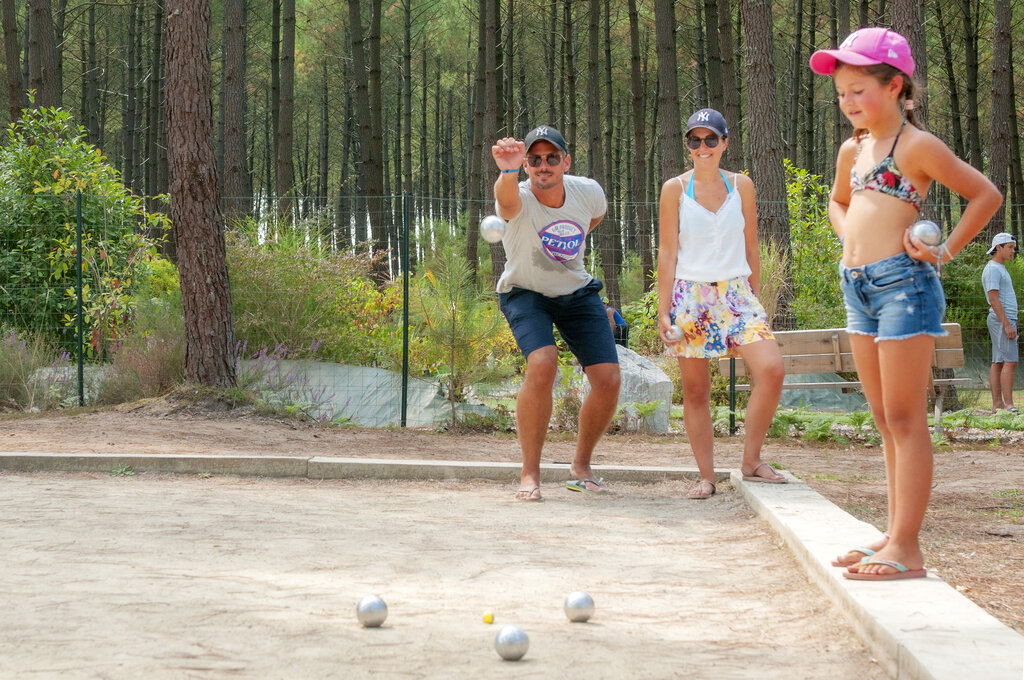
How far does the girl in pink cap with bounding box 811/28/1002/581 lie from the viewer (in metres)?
3.31

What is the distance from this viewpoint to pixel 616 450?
8.25m

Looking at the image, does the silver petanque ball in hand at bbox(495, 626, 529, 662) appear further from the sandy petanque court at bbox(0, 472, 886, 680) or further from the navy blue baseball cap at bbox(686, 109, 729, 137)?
the navy blue baseball cap at bbox(686, 109, 729, 137)

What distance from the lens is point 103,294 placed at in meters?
11.1

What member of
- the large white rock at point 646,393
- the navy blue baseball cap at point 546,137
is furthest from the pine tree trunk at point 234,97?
the navy blue baseball cap at point 546,137

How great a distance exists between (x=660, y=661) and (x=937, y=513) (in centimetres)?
308

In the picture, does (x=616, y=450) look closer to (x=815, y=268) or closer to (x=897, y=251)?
(x=897, y=251)

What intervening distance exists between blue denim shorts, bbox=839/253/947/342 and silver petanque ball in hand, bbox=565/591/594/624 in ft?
4.22

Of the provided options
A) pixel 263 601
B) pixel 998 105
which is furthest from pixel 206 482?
pixel 998 105

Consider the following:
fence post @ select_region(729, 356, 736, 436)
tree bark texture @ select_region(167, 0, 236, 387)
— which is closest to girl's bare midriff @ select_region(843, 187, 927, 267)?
fence post @ select_region(729, 356, 736, 436)

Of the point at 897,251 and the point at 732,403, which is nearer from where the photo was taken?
the point at 897,251

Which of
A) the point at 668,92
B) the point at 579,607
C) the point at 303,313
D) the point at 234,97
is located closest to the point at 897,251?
the point at 579,607

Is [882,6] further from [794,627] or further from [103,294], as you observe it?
[794,627]

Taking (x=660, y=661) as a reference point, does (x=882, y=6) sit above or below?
above

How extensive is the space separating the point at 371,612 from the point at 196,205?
24.0ft
